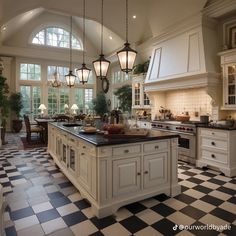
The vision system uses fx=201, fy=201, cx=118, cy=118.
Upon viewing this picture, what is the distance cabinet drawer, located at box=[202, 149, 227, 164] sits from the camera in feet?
12.7

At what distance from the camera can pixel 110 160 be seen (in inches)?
94.2

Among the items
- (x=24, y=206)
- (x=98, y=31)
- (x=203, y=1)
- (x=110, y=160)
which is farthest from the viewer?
(x=98, y=31)

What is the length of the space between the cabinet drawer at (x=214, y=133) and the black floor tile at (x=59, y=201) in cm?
296

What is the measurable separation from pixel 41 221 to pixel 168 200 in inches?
65.2

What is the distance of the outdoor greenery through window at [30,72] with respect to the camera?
10.5 meters

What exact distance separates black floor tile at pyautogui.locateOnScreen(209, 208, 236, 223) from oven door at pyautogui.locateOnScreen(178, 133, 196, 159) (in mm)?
1954

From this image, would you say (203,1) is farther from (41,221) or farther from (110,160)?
(41,221)

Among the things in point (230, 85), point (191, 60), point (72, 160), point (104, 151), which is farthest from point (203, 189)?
point (191, 60)

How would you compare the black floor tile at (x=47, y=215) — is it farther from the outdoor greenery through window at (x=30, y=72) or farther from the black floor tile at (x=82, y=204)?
the outdoor greenery through window at (x=30, y=72)

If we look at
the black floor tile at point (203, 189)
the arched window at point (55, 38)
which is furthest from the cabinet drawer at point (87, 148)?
the arched window at point (55, 38)

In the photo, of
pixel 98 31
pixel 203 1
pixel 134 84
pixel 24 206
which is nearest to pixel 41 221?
pixel 24 206

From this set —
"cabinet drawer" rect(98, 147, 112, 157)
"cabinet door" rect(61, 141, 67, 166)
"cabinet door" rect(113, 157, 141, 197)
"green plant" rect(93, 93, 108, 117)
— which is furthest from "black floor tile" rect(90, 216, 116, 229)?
"green plant" rect(93, 93, 108, 117)

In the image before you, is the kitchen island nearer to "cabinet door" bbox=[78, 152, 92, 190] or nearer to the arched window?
"cabinet door" bbox=[78, 152, 92, 190]

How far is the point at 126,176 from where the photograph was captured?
99.4 inches
